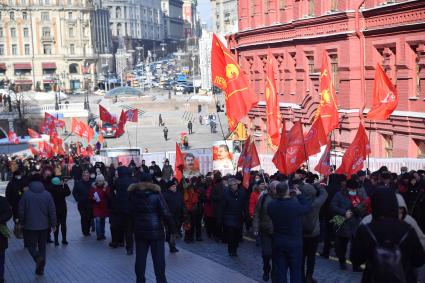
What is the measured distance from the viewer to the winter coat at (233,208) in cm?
1492

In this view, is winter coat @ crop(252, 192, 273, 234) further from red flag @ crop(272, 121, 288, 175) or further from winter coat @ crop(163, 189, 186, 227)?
red flag @ crop(272, 121, 288, 175)

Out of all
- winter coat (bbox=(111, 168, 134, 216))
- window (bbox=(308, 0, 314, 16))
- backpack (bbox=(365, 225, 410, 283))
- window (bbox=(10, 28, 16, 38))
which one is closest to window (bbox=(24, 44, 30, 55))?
window (bbox=(10, 28, 16, 38))

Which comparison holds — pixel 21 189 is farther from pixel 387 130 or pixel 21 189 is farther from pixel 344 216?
pixel 387 130

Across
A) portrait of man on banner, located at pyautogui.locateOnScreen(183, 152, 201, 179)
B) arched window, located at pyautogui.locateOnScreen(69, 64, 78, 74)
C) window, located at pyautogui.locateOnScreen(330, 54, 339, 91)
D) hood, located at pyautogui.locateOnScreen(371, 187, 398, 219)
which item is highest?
arched window, located at pyautogui.locateOnScreen(69, 64, 78, 74)

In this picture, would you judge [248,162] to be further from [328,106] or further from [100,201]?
[328,106]

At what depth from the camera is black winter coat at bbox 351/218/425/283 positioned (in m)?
6.91

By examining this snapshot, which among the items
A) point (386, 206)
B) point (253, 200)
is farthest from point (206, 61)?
point (386, 206)

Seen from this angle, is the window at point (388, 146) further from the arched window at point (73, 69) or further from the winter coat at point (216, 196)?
the arched window at point (73, 69)

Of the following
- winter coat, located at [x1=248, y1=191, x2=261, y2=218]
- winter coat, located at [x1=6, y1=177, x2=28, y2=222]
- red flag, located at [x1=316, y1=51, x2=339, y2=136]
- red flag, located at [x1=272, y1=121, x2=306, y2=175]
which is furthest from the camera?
red flag, located at [x1=316, y1=51, x2=339, y2=136]

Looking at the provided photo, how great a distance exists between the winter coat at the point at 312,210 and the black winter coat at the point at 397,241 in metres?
3.91

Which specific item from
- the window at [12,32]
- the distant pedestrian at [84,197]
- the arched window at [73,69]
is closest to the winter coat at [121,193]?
the distant pedestrian at [84,197]

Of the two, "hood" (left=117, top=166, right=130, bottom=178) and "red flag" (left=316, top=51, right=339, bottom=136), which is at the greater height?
"red flag" (left=316, top=51, right=339, bottom=136)

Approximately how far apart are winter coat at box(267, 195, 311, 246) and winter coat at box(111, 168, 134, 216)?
16.9ft

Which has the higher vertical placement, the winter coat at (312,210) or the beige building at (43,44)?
the beige building at (43,44)
